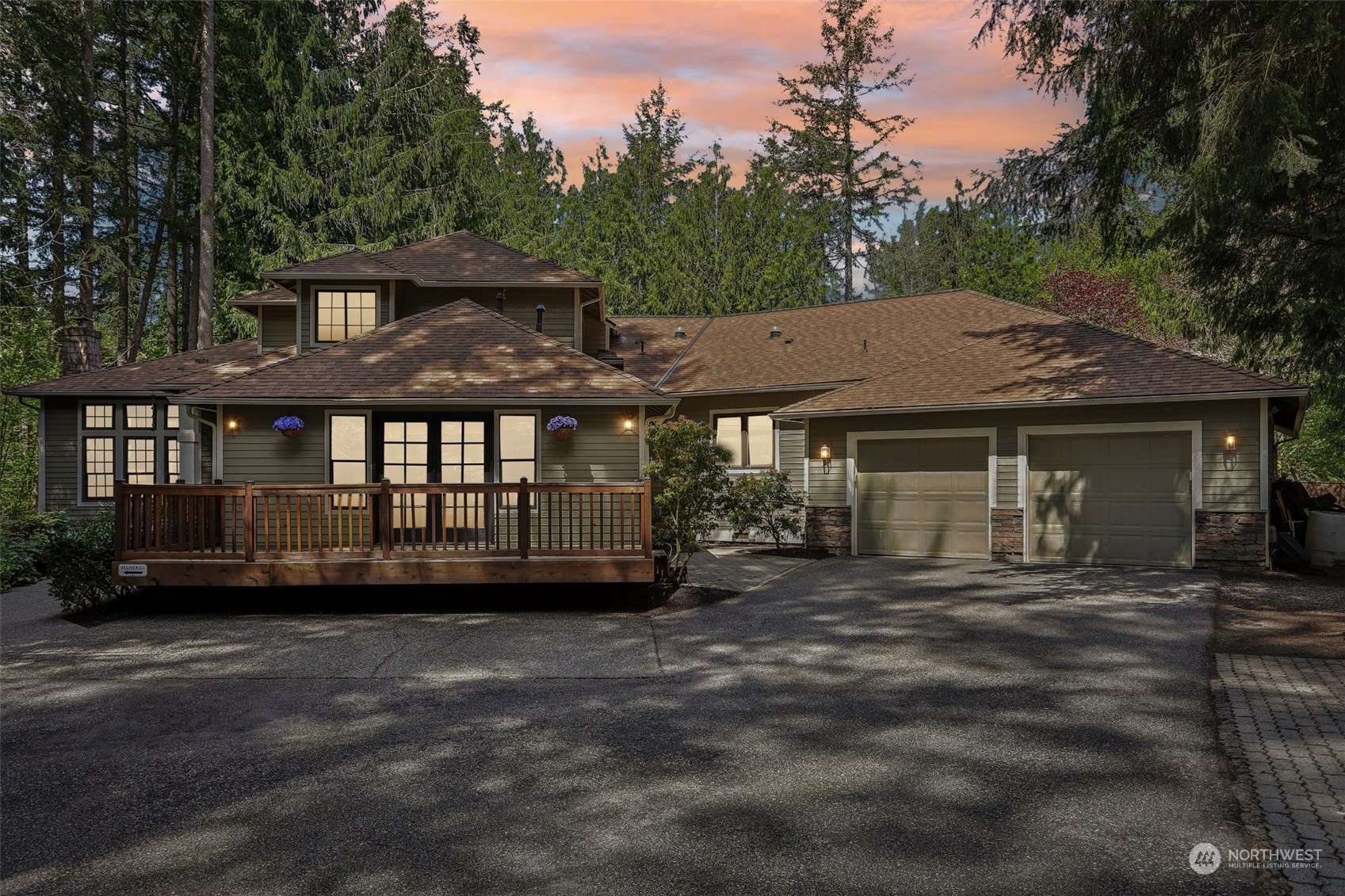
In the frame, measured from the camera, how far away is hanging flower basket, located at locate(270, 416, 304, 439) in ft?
43.0

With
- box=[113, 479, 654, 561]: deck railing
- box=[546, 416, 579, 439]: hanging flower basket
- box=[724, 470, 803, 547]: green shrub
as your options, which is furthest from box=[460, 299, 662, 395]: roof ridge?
box=[113, 479, 654, 561]: deck railing

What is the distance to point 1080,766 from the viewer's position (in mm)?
Answer: 5438

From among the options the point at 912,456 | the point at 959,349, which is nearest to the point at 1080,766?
the point at 912,456

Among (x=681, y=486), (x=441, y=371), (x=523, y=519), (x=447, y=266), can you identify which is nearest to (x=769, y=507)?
(x=681, y=486)

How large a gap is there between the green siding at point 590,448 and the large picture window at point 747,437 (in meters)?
5.93

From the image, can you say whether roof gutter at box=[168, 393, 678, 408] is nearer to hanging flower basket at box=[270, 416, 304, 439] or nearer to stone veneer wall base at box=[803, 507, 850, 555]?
hanging flower basket at box=[270, 416, 304, 439]

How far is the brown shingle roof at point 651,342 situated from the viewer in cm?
2137

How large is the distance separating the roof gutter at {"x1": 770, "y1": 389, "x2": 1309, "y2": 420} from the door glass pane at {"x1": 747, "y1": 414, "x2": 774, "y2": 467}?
176 centimetres

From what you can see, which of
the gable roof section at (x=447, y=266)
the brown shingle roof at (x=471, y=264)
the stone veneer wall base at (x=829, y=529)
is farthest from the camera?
the brown shingle roof at (x=471, y=264)

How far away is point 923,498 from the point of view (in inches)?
647

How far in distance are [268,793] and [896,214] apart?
40.2 metres

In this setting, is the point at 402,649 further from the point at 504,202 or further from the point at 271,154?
the point at 504,202

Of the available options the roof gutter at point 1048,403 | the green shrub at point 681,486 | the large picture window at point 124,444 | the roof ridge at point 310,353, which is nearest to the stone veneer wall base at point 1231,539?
the roof gutter at point 1048,403

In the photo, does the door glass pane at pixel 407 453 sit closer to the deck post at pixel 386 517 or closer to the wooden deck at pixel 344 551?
the wooden deck at pixel 344 551
